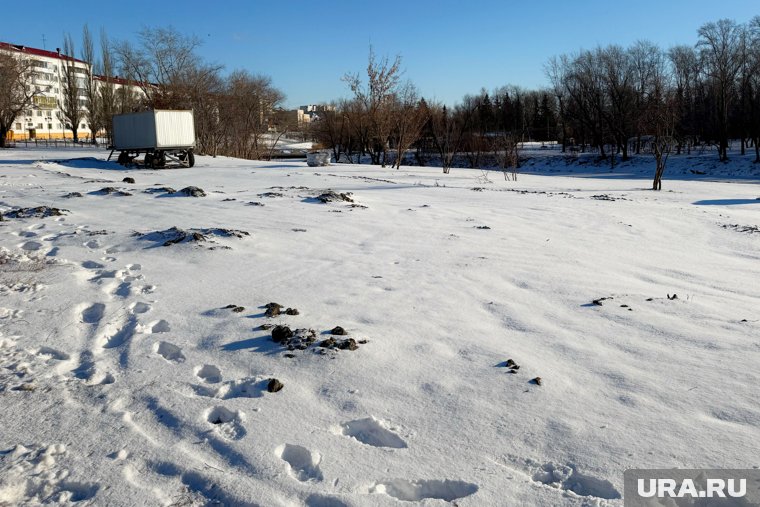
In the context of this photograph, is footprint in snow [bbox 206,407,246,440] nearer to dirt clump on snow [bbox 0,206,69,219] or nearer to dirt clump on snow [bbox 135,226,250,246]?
dirt clump on snow [bbox 135,226,250,246]

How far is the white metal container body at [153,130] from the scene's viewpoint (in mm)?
23953

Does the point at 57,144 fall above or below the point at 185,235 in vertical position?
above

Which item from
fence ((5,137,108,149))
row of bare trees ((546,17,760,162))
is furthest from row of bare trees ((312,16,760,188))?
fence ((5,137,108,149))

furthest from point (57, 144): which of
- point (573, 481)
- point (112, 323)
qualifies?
point (573, 481)

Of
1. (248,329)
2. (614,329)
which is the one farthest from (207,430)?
(614,329)

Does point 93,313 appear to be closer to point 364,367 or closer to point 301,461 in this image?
point 364,367

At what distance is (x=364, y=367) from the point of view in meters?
3.79

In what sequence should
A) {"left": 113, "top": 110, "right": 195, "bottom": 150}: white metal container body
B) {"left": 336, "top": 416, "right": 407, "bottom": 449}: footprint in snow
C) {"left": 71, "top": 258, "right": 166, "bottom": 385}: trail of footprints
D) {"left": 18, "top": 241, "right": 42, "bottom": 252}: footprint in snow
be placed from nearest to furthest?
1. {"left": 336, "top": 416, "right": 407, "bottom": 449}: footprint in snow
2. {"left": 71, "top": 258, "right": 166, "bottom": 385}: trail of footprints
3. {"left": 18, "top": 241, "right": 42, "bottom": 252}: footprint in snow
4. {"left": 113, "top": 110, "right": 195, "bottom": 150}: white metal container body

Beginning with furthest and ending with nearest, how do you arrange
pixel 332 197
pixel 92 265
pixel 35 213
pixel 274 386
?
pixel 332 197 → pixel 35 213 → pixel 92 265 → pixel 274 386

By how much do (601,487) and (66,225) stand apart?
833 cm

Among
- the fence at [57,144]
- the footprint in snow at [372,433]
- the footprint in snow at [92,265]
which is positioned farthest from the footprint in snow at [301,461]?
the fence at [57,144]

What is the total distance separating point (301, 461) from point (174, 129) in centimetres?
2425

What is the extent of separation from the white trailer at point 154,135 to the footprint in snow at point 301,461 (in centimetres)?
2337

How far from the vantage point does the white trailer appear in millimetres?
24016
